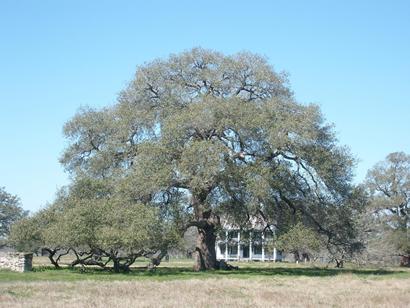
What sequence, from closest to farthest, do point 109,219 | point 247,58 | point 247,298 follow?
point 247,298 < point 109,219 < point 247,58

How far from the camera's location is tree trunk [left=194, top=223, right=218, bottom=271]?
150 feet

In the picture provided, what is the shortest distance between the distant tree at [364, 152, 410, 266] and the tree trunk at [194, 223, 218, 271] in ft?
109

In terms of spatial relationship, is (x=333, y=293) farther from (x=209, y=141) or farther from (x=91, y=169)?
(x=91, y=169)

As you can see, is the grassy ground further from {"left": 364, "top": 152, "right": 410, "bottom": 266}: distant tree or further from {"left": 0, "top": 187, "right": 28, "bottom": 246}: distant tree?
{"left": 0, "top": 187, "right": 28, "bottom": 246}: distant tree

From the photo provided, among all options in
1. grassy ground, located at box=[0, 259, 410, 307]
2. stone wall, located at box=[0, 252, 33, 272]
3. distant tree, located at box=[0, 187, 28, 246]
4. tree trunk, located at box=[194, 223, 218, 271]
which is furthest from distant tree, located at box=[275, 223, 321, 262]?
distant tree, located at box=[0, 187, 28, 246]

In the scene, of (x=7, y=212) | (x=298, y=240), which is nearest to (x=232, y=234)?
(x=298, y=240)

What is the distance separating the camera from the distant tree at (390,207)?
240 ft

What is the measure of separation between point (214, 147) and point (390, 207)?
4139 cm

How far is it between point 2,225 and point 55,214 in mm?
51661

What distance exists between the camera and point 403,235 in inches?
2830

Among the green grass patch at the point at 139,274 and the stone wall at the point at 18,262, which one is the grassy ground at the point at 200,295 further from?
the stone wall at the point at 18,262

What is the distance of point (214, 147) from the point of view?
39969 mm

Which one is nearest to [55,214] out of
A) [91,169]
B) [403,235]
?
[91,169]

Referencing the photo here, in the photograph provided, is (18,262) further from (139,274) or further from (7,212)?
(7,212)
